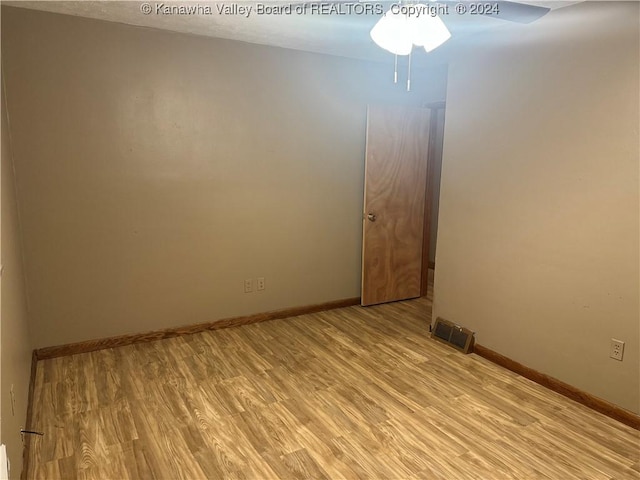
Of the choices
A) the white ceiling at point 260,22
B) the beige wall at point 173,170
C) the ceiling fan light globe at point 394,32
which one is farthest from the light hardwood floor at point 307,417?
the white ceiling at point 260,22

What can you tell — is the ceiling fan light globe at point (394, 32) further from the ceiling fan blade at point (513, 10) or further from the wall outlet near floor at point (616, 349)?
the wall outlet near floor at point (616, 349)

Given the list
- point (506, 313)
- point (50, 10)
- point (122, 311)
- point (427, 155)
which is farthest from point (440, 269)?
point (50, 10)

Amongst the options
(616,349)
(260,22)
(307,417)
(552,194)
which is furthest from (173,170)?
(616,349)

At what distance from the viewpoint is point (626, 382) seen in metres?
2.49

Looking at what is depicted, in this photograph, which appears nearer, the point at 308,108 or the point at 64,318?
the point at 64,318

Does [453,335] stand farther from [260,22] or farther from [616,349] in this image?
[260,22]

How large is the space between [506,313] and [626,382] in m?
0.82

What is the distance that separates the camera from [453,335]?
3.51m

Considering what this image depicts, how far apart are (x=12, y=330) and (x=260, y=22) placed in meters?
2.35

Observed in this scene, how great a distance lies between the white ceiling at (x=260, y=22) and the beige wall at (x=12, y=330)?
83 cm

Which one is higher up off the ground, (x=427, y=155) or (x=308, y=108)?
(x=308, y=108)

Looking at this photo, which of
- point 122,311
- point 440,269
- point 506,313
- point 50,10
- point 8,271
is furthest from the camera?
point 440,269

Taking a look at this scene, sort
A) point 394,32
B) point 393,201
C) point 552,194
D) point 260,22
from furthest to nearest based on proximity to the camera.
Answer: point 393,201
point 260,22
point 552,194
point 394,32

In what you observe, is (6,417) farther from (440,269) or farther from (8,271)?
(440,269)
